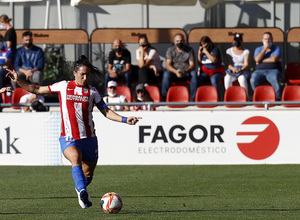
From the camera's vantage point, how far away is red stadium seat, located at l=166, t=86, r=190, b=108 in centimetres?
1605

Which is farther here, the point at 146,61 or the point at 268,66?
the point at 146,61

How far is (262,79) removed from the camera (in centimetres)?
1647

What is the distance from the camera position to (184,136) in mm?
14742

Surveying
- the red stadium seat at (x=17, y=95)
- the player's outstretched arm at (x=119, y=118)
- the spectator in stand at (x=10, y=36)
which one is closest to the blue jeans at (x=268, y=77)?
the red stadium seat at (x=17, y=95)

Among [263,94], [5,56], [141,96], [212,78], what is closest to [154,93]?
[141,96]

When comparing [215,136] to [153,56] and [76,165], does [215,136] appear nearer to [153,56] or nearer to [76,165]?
[153,56]

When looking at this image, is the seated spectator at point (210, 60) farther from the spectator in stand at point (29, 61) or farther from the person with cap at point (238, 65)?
the spectator in stand at point (29, 61)

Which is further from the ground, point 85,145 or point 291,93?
point 291,93

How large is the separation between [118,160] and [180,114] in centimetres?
165

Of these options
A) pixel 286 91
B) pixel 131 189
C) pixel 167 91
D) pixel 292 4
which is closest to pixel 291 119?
pixel 286 91

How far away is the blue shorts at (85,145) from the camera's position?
335 inches

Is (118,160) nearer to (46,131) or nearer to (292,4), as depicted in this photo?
(46,131)

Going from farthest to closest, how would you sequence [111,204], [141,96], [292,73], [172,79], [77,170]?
[292,73], [172,79], [141,96], [77,170], [111,204]

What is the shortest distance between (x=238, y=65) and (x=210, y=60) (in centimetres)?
69
